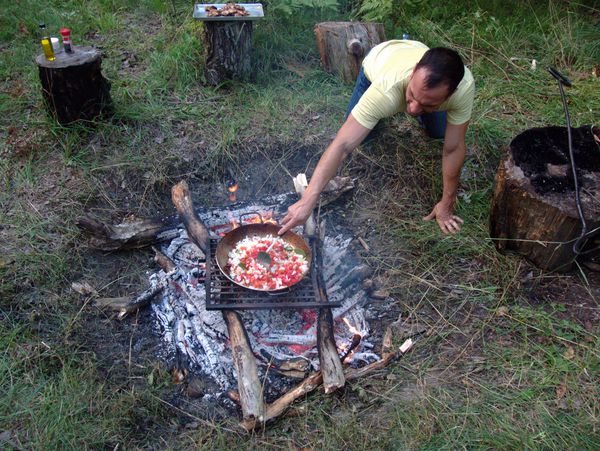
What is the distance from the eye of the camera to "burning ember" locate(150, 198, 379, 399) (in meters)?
3.07

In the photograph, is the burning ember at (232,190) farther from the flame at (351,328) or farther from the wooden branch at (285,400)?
the wooden branch at (285,400)

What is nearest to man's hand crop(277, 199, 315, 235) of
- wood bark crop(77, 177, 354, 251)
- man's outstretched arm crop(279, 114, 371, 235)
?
man's outstretched arm crop(279, 114, 371, 235)

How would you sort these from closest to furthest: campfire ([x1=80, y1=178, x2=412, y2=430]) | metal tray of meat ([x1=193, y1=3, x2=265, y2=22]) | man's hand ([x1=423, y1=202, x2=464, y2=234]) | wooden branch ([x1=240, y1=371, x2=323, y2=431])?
wooden branch ([x1=240, y1=371, x2=323, y2=431]) < campfire ([x1=80, y1=178, x2=412, y2=430]) < man's hand ([x1=423, y1=202, x2=464, y2=234]) < metal tray of meat ([x1=193, y1=3, x2=265, y2=22])

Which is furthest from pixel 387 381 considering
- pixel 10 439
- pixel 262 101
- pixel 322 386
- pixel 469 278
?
pixel 262 101

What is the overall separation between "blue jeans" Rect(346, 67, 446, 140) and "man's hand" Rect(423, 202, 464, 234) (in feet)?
2.77

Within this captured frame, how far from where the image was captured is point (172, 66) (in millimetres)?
5148

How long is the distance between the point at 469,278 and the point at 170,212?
2553 mm

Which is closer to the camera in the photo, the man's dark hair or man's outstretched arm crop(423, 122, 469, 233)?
the man's dark hair

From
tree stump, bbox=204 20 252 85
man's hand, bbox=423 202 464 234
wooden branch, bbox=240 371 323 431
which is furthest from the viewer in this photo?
tree stump, bbox=204 20 252 85

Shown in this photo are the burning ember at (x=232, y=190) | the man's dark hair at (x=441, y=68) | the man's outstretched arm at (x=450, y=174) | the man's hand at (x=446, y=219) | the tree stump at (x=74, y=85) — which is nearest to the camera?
the man's dark hair at (x=441, y=68)

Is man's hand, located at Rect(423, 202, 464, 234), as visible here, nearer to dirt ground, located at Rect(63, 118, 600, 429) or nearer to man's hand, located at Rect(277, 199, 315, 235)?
dirt ground, located at Rect(63, 118, 600, 429)

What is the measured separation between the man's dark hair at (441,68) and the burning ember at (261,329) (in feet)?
4.78

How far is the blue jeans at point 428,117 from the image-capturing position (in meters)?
4.17

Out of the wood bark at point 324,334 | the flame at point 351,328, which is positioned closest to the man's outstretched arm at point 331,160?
the wood bark at point 324,334
